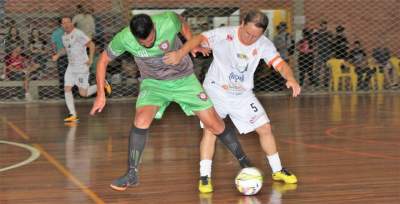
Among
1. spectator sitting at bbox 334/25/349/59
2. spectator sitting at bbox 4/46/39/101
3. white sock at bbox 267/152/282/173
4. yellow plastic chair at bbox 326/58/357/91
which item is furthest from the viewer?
spectator sitting at bbox 334/25/349/59

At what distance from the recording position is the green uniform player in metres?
5.05

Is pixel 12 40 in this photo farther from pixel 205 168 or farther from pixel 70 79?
pixel 205 168

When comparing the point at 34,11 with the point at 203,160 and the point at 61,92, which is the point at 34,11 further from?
the point at 203,160

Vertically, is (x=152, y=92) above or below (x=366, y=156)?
above

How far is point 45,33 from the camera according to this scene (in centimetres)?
1491

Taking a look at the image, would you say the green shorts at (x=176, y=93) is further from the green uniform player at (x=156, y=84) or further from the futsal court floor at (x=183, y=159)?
the futsal court floor at (x=183, y=159)

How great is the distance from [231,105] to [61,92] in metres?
9.12

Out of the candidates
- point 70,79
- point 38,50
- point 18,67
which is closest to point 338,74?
point 38,50

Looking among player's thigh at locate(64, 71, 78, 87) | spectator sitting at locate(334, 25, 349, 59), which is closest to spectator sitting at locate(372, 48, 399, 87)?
spectator sitting at locate(334, 25, 349, 59)

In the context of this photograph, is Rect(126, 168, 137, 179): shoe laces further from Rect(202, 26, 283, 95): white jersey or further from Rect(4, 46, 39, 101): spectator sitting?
Rect(4, 46, 39, 101): spectator sitting

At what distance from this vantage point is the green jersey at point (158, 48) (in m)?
5.02

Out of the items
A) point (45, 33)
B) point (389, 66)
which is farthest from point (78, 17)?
point (389, 66)

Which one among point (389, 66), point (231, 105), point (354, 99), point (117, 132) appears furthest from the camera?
point (389, 66)

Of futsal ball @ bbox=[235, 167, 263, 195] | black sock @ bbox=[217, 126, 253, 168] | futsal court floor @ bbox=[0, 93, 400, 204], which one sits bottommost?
futsal court floor @ bbox=[0, 93, 400, 204]
